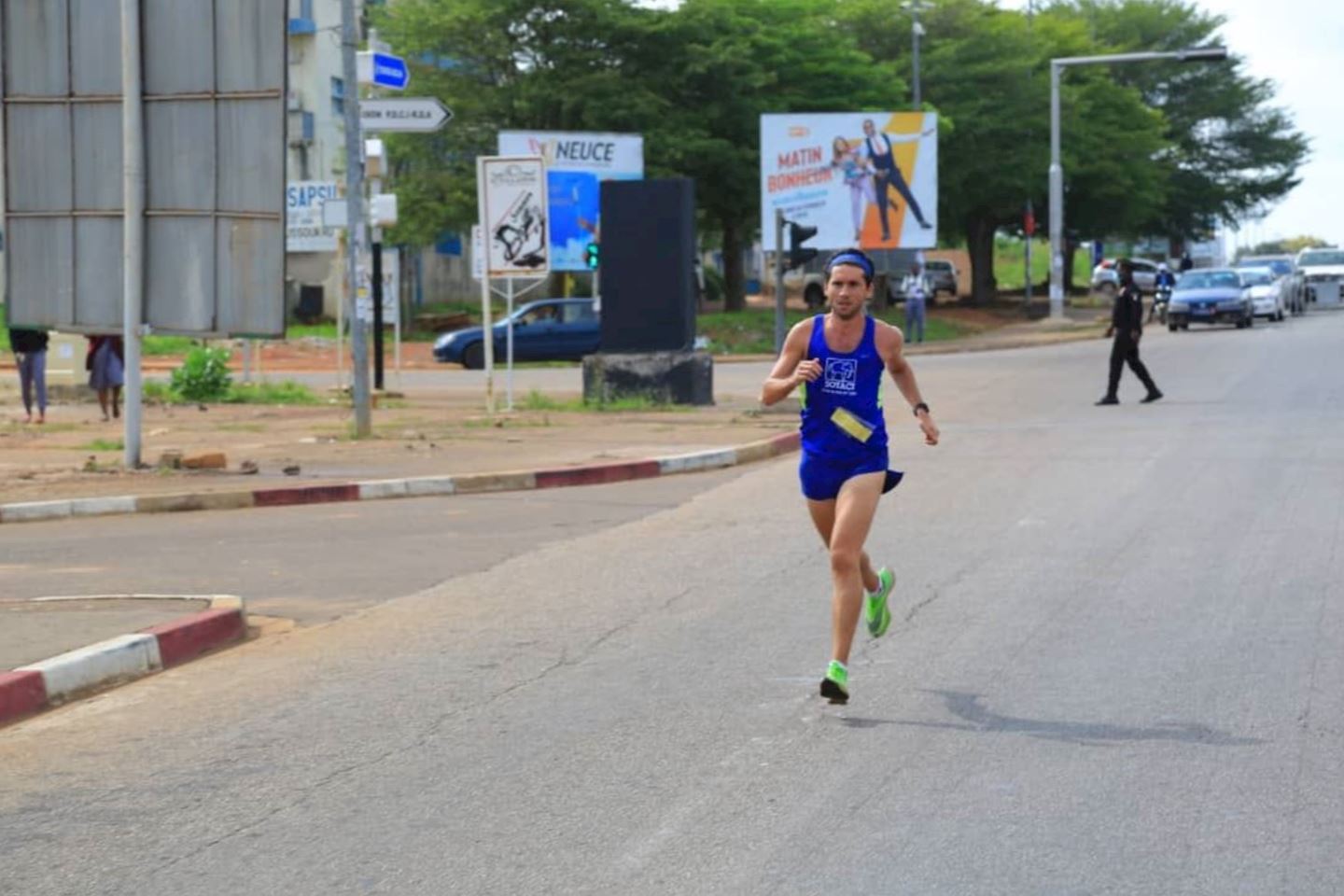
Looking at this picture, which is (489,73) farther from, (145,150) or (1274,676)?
(1274,676)

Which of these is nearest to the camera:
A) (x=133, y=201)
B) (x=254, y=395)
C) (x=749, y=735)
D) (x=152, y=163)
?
(x=749, y=735)

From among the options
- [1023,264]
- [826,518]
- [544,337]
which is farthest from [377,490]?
[1023,264]

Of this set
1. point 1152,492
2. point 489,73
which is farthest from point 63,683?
point 489,73

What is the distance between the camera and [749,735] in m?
7.41

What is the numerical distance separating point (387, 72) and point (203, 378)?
9180mm

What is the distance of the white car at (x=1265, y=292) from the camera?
5375 cm

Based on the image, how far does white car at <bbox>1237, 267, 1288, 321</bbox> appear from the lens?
53.8 meters

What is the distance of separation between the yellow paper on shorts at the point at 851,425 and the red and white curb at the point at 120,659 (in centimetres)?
340

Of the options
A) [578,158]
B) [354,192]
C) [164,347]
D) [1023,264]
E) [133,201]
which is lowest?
[164,347]

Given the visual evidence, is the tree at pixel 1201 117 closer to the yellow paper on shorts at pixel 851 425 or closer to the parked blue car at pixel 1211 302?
the parked blue car at pixel 1211 302

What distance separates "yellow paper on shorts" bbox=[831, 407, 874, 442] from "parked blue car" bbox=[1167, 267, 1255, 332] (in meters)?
43.0

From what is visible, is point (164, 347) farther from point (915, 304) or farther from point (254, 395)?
point (254, 395)

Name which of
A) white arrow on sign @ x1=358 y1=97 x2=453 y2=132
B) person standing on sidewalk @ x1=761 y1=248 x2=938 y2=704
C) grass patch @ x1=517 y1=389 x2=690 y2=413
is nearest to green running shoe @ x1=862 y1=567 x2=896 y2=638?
person standing on sidewalk @ x1=761 y1=248 x2=938 y2=704

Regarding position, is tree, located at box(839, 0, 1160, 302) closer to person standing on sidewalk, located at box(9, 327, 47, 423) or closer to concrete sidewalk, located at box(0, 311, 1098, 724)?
concrete sidewalk, located at box(0, 311, 1098, 724)
